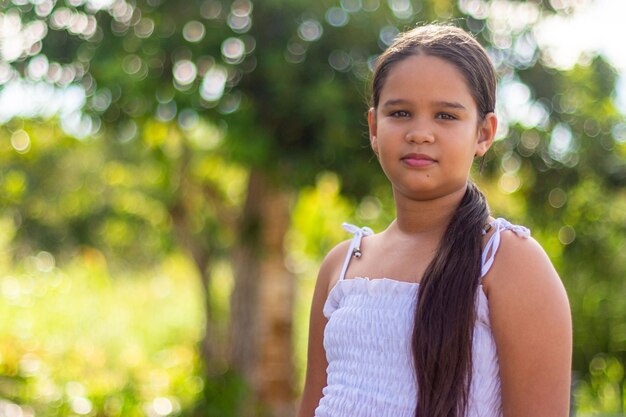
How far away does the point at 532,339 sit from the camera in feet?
5.08

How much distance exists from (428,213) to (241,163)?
4634 mm

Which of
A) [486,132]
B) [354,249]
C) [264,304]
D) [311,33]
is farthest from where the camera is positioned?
[264,304]

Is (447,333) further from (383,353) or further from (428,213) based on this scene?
(428,213)

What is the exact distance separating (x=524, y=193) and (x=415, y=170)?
5211 mm

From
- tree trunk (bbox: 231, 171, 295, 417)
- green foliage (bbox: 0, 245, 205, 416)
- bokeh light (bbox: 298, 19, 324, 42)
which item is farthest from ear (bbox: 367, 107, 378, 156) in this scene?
green foliage (bbox: 0, 245, 205, 416)

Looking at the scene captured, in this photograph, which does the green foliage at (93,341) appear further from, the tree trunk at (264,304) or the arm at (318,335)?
the arm at (318,335)

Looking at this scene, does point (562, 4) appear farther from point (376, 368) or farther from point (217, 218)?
point (376, 368)

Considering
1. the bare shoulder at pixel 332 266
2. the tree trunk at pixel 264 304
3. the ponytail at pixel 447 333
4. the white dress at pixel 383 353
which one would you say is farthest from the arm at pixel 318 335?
the tree trunk at pixel 264 304

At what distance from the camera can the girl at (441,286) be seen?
61.4 inches

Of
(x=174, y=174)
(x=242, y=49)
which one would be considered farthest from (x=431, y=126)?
(x=174, y=174)

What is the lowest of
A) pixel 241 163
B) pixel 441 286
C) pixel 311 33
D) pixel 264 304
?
pixel 441 286

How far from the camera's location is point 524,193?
6738 millimetres

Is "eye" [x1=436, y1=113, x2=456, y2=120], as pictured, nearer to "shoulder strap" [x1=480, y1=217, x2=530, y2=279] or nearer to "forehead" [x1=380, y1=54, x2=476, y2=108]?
"forehead" [x1=380, y1=54, x2=476, y2=108]

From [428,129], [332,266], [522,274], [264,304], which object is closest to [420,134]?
[428,129]
